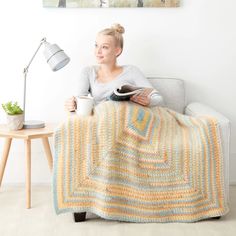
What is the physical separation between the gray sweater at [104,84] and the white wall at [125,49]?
253 millimetres

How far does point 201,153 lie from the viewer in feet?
7.52

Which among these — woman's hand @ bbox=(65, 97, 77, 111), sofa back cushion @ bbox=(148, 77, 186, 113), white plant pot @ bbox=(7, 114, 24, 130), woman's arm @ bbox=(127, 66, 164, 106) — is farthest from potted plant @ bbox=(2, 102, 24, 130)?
sofa back cushion @ bbox=(148, 77, 186, 113)

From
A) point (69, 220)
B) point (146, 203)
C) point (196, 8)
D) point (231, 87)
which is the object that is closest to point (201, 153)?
point (146, 203)

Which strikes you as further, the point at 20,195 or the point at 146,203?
the point at 20,195

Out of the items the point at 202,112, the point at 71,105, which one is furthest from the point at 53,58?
the point at 202,112

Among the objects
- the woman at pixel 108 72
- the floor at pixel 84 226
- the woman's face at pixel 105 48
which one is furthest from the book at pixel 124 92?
the floor at pixel 84 226

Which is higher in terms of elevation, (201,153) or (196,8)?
(196,8)

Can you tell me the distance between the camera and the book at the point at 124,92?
234 centimetres

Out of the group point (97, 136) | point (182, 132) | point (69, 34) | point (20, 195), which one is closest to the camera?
point (97, 136)

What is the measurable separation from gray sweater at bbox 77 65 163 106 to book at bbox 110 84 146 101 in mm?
300

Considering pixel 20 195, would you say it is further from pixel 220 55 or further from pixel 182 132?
pixel 220 55

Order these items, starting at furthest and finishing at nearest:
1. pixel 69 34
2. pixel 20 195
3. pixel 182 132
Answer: pixel 69 34 → pixel 20 195 → pixel 182 132

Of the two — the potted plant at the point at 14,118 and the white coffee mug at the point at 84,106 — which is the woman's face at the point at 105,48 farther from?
the potted plant at the point at 14,118

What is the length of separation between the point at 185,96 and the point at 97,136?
1003 millimetres
